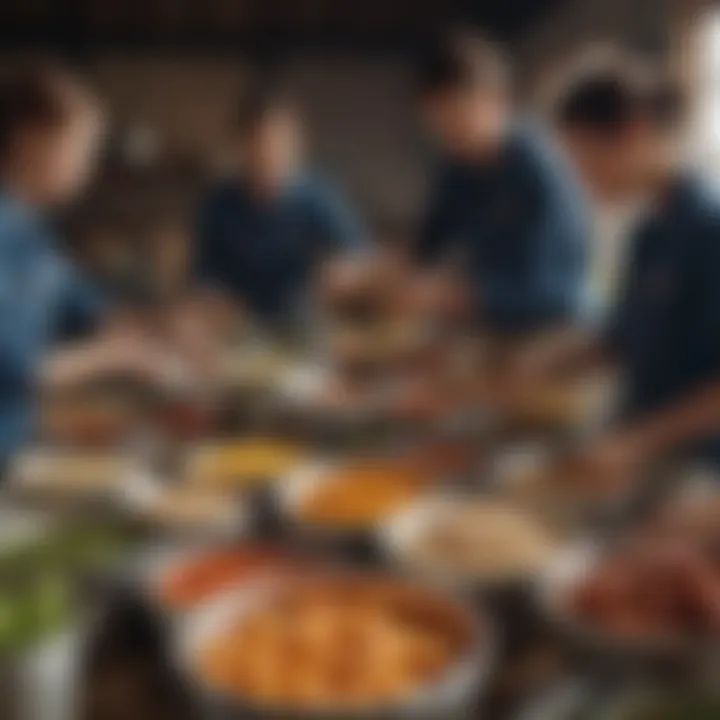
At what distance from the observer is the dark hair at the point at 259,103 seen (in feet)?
6.45

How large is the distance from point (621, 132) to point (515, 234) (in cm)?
75

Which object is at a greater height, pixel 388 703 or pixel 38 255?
pixel 38 255

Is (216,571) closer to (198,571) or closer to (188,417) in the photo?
(198,571)

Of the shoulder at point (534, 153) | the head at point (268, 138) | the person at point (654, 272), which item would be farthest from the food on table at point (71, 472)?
the shoulder at point (534, 153)

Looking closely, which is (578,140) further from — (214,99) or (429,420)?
(214,99)

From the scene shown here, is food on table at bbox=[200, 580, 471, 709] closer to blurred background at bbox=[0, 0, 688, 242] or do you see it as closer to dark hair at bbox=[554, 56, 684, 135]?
dark hair at bbox=[554, 56, 684, 135]

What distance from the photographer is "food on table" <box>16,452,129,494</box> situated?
1.30 m

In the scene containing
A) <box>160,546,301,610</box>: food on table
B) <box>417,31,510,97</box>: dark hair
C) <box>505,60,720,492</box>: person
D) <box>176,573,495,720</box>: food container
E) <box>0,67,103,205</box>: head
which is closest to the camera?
<box>176,573,495,720</box>: food container

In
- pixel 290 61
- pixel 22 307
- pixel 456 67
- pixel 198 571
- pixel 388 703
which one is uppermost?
pixel 290 61

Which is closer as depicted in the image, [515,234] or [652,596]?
[652,596]

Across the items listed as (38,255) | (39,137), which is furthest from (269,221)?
(39,137)

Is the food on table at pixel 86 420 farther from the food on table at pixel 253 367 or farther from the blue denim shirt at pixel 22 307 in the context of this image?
the food on table at pixel 253 367

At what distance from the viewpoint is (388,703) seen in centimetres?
83

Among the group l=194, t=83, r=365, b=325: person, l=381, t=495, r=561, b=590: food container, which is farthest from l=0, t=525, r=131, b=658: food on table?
l=194, t=83, r=365, b=325: person
